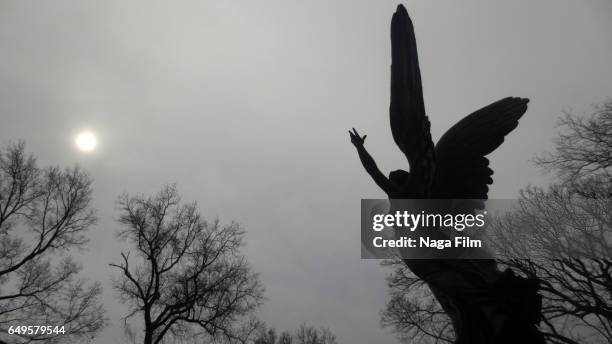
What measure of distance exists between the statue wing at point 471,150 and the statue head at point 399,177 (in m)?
0.44

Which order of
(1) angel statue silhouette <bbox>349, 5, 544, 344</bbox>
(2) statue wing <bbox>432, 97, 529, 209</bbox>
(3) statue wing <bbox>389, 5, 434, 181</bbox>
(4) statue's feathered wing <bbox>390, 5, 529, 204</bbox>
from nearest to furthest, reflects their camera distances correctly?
(1) angel statue silhouette <bbox>349, 5, 544, 344</bbox>, (3) statue wing <bbox>389, 5, 434, 181</bbox>, (4) statue's feathered wing <bbox>390, 5, 529, 204</bbox>, (2) statue wing <bbox>432, 97, 529, 209</bbox>

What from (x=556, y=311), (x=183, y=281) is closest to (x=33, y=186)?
(x=183, y=281)

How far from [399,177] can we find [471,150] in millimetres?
1085

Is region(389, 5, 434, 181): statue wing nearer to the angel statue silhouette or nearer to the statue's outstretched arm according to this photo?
Answer: the angel statue silhouette

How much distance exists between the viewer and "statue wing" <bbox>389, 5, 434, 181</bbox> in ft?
14.7

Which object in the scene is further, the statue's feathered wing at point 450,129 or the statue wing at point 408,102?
the statue's feathered wing at point 450,129

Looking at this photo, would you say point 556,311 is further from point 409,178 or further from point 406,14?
point 406,14

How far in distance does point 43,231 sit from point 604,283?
2044cm

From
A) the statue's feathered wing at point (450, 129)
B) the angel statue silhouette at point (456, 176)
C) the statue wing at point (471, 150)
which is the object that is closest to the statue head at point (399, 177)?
the angel statue silhouette at point (456, 176)

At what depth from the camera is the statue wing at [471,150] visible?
4883mm

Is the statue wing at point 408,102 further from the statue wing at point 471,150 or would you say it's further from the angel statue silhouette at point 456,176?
the statue wing at point 471,150

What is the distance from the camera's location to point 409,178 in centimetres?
449

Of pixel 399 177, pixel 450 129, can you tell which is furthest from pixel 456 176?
pixel 399 177

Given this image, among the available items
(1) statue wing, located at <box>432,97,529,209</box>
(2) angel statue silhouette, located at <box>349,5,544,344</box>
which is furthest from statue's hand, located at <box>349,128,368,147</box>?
(1) statue wing, located at <box>432,97,529,209</box>
